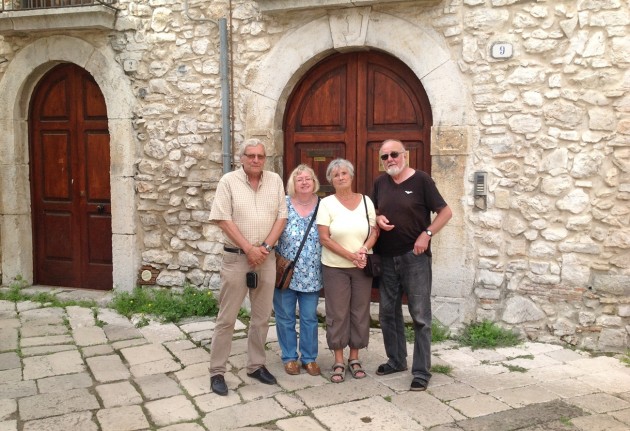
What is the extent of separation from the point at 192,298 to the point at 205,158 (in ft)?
4.55

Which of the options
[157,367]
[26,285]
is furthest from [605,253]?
[26,285]

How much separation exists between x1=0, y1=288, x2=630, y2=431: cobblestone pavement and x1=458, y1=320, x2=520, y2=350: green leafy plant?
0.09 m

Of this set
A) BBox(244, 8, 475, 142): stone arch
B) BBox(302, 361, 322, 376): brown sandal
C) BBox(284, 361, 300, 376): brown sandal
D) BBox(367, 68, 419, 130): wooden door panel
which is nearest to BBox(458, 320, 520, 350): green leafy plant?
BBox(302, 361, 322, 376): brown sandal

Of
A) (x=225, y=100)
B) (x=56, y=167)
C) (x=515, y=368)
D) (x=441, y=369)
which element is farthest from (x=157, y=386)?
(x=56, y=167)

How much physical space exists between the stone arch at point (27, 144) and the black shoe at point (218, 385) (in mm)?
2635

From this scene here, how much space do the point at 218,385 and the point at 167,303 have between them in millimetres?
2133

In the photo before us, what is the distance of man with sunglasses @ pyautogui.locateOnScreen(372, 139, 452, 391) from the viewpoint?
4145 millimetres

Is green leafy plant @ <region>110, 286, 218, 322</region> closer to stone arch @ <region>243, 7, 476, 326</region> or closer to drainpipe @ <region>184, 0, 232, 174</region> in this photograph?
drainpipe @ <region>184, 0, 232, 174</region>

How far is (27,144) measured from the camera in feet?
22.7

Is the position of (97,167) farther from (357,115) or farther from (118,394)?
(118,394)

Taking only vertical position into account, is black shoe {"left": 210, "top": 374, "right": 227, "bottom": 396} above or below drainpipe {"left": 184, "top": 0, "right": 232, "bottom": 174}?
below

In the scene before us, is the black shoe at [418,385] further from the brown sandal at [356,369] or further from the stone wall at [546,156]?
the stone wall at [546,156]

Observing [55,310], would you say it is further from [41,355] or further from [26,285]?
[41,355]

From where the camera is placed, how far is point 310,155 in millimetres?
5977
